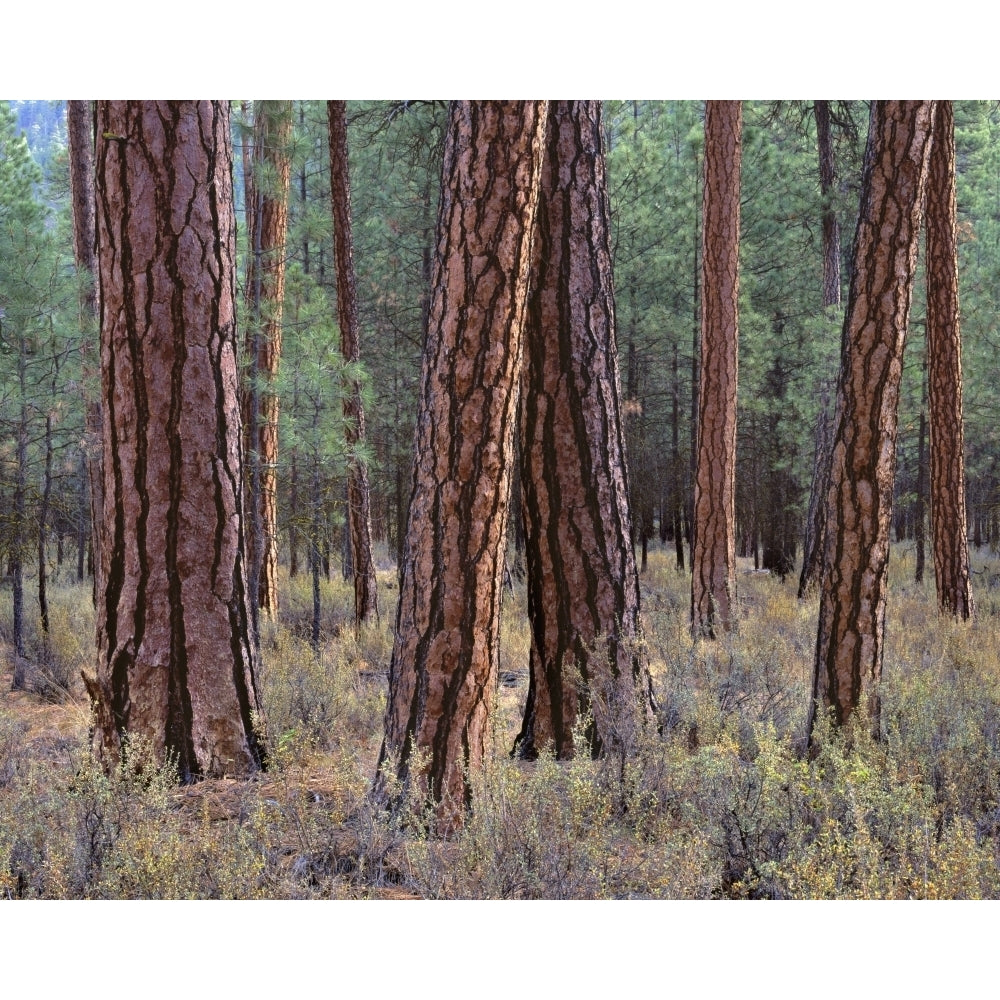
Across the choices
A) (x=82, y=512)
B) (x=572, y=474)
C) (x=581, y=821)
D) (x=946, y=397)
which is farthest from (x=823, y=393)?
(x=581, y=821)

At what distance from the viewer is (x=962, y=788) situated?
13.7ft

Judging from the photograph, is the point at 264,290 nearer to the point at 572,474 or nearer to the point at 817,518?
the point at 572,474

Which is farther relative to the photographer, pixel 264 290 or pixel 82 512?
pixel 82 512

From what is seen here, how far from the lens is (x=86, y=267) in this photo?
30.4 ft

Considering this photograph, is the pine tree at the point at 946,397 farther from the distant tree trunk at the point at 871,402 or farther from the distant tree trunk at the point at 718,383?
the distant tree trunk at the point at 871,402

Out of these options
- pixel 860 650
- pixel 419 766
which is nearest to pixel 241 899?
pixel 419 766

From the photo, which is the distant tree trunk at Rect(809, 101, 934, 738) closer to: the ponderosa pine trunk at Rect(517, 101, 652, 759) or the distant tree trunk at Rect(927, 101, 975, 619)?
the ponderosa pine trunk at Rect(517, 101, 652, 759)

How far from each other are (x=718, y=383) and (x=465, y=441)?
635 cm

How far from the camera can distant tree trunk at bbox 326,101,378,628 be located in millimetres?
10250

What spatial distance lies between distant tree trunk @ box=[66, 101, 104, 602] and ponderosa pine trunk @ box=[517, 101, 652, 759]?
562 cm

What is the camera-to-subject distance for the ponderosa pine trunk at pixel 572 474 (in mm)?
4738

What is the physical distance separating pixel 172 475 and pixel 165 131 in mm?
1556

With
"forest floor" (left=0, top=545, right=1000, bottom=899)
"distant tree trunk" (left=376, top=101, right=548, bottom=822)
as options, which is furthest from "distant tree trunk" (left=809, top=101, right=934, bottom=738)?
"distant tree trunk" (left=376, top=101, right=548, bottom=822)
